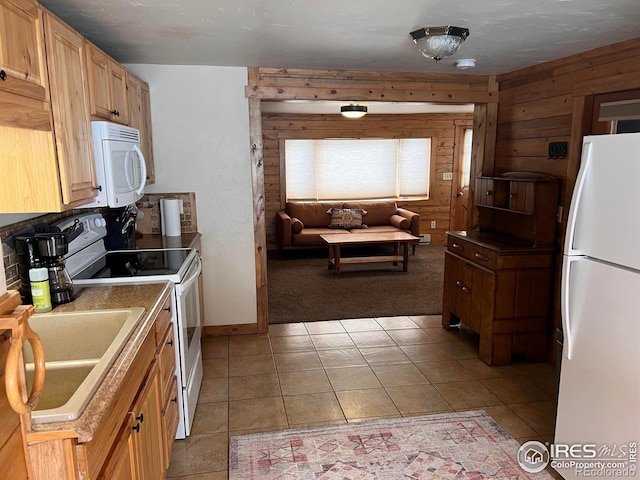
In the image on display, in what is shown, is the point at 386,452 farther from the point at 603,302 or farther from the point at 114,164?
the point at 114,164

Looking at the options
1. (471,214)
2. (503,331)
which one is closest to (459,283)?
(503,331)

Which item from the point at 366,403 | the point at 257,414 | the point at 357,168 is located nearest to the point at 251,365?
the point at 257,414

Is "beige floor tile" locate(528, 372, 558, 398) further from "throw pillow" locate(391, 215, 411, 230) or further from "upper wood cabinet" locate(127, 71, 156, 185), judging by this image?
"throw pillow" locate(391, 215, 411, 230)

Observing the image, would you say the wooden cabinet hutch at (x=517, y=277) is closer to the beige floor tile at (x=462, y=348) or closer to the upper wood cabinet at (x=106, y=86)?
the beige floor tile at (x=462, y=348)

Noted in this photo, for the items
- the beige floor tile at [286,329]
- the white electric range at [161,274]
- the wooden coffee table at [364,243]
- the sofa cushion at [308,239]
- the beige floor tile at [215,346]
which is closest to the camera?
the white electric range at [161,274]

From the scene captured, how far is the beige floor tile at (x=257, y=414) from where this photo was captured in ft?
8.73

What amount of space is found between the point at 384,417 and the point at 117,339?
5.72 feet

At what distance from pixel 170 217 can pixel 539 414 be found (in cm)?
292

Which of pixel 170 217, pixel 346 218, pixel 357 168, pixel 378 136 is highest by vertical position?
pixel 378 136

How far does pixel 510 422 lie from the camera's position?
267cm

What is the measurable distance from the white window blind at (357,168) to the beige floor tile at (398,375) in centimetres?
469

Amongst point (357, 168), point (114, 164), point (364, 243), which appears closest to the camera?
point (114, 164)

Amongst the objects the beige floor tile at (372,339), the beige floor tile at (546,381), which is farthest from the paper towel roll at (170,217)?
the beige floor tile at (546,381)

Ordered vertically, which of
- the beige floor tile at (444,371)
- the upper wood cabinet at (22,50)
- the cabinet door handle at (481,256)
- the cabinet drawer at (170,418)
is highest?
the upper wood cabinet at (22,50)
